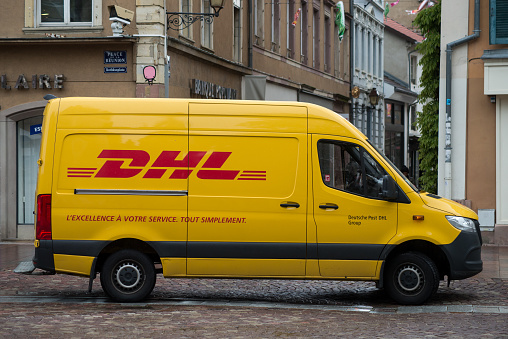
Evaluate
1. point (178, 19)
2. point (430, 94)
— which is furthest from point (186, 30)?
point (430, 94)

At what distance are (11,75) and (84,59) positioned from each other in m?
1.60

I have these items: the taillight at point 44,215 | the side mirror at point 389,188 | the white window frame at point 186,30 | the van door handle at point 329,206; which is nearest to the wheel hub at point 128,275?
the taillight at point 44,215

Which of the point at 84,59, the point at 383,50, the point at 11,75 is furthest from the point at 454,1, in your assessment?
the point at 383,50

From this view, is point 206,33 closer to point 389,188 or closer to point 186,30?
point 186,30

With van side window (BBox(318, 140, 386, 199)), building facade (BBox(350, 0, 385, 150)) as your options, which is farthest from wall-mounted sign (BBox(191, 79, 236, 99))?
building facade (BBox(350, 0, 385, 150))

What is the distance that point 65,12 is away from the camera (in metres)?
20.1

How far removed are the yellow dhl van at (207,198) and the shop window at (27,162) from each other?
32.6 feet

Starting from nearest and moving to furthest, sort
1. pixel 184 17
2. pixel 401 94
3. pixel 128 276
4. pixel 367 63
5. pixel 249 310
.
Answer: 1. pixel 249 310
2. pixel 128 276
3. pixel 184 17
4. pixel 367 63
5. pixel 401 94

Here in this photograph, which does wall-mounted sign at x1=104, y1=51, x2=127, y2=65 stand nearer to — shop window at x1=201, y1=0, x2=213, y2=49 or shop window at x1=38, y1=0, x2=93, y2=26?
shop window at x1=38, y1=0, x2=93, y2=26

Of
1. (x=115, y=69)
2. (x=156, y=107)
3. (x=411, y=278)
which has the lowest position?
(x=411, y=278)

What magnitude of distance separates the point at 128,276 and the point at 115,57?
9.45 m

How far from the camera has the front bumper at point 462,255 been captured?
1127 cm

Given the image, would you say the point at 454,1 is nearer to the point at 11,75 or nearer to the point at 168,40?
the point at 168,40

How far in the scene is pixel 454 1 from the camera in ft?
63.6
